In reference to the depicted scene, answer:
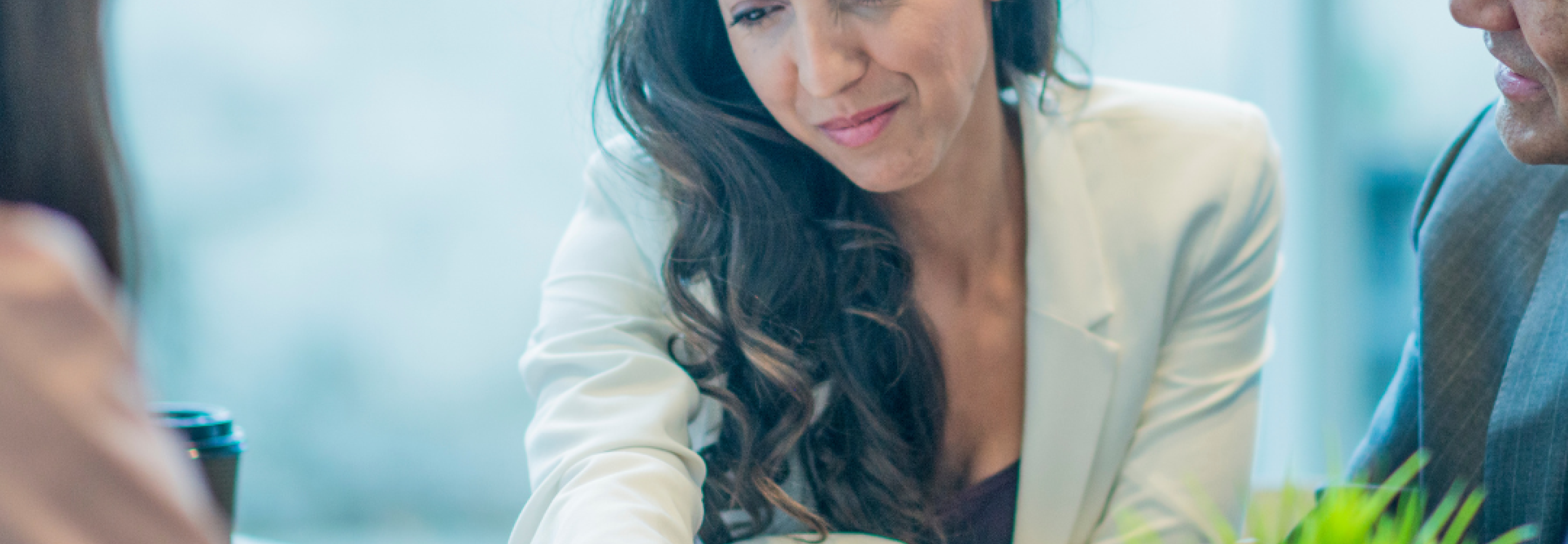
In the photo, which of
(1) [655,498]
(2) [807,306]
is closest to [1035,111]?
(2) [807,306]

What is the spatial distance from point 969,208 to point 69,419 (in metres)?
1.15

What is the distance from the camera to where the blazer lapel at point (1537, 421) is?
1099 millimetres

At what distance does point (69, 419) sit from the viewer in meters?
0.45

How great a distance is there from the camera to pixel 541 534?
1.08 metres

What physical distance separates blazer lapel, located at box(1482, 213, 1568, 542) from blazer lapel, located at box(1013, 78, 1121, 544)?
0.40m

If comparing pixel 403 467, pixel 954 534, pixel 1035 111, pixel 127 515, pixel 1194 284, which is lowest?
pixel 403 467

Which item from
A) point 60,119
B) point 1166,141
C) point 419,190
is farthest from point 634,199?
point 419,190

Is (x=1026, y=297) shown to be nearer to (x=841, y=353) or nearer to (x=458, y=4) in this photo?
(x=841, y=353)

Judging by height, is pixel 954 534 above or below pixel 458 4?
below

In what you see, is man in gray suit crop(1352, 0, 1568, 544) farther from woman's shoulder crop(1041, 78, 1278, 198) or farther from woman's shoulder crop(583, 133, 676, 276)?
woman's shoulder crop(583, 133, 676, 276)

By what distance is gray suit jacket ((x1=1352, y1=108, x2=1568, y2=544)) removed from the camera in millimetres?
1117

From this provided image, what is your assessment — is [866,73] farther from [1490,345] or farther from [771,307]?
[1490,345]

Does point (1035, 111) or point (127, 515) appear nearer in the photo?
point (127, 515)

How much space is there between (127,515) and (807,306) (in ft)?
3.13
